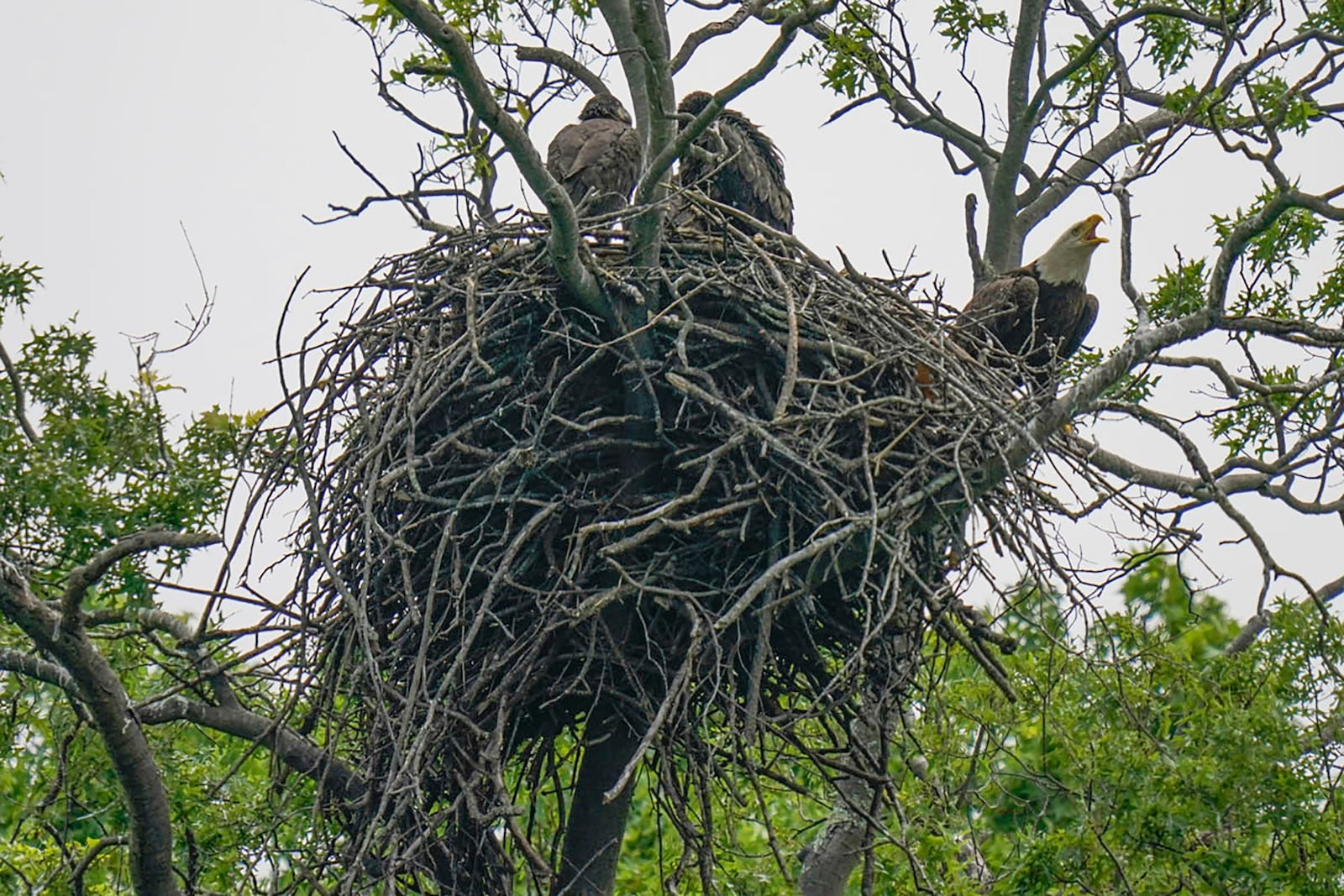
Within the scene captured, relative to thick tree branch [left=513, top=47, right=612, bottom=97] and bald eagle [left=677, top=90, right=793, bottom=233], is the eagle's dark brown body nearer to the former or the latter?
bald eagle [left=677, top=90, right=793, bottom=233]

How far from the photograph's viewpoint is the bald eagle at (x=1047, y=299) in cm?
655

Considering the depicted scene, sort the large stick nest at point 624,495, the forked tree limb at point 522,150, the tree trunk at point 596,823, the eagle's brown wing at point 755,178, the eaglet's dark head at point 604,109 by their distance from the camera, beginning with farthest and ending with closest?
the eaglet's dark head at point 604,109 < the eagle's brown wing at point 755,178 < the tree trunk at point 596,823 < the large stick nest at point 624,495 < the forked tree limb at point 522,150

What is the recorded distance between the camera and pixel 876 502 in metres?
4.43

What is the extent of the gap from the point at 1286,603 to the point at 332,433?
4.02 m

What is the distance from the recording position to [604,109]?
7.57 metres

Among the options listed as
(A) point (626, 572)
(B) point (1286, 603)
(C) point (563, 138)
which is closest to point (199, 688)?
(A) point (626, 572)

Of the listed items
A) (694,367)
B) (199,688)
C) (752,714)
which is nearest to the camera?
(752,714)

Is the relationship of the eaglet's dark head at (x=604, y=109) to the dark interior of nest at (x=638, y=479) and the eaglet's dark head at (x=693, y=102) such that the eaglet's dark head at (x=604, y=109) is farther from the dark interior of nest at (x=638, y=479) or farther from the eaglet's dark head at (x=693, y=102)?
the dark interior of nest at (x=638, y=479)

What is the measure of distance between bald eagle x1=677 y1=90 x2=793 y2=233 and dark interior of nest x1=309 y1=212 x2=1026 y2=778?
1.42 meters

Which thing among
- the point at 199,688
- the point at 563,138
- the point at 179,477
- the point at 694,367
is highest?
the point at 563,138

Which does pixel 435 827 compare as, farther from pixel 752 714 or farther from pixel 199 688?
pixel 199 688

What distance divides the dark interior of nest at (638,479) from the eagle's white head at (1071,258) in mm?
1704

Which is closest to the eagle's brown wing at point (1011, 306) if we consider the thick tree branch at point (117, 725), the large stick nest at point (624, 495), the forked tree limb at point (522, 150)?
the large stick nest at point (624, 495)

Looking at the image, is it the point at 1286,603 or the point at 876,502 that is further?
the point at 1286,603
